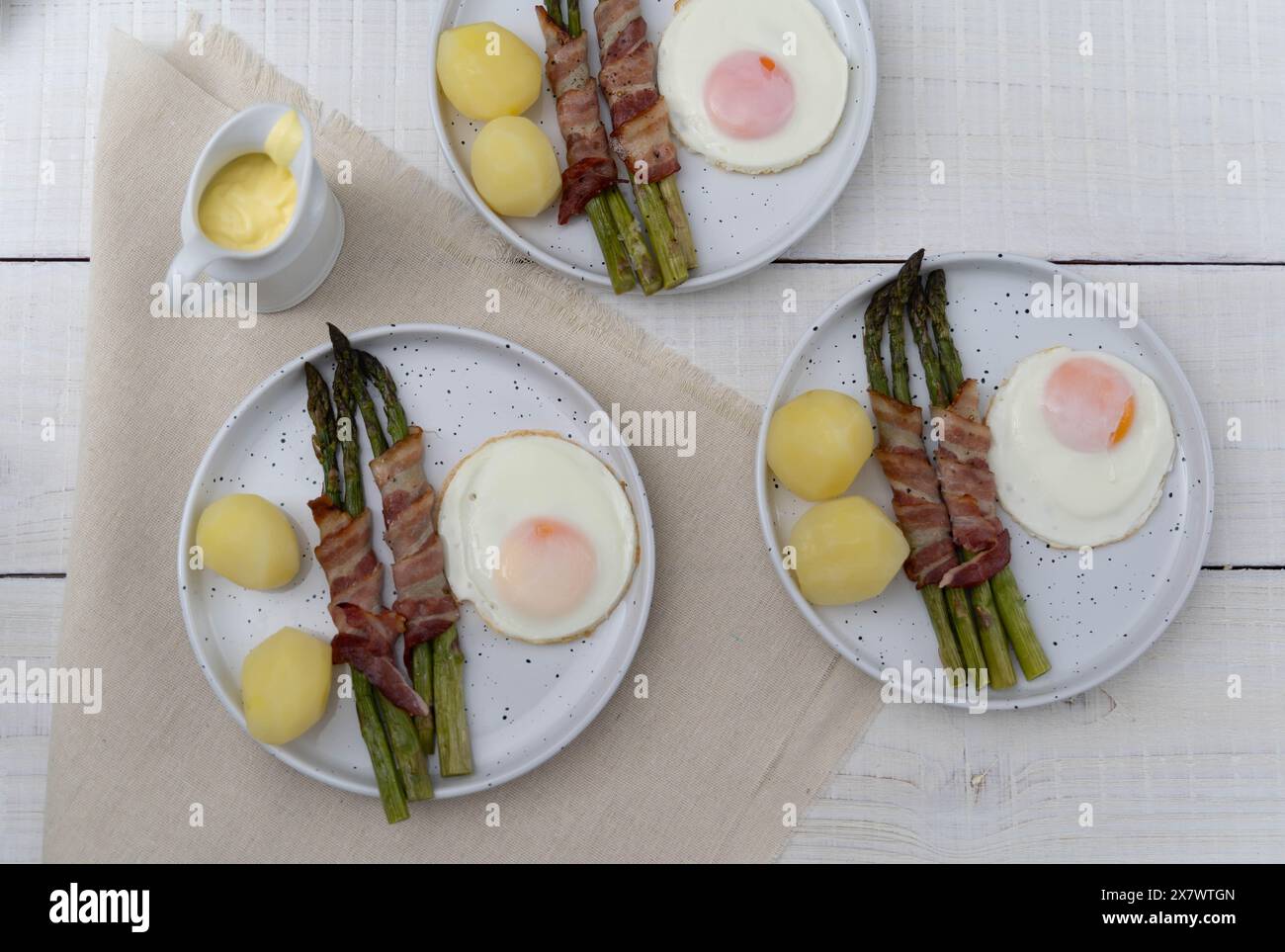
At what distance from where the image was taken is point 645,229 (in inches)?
97.7

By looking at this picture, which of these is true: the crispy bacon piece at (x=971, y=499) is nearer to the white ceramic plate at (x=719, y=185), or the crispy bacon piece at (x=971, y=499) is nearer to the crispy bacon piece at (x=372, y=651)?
the white ceramic plate at (x=719, y=185)

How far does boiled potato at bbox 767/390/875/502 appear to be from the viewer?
7.52 ft

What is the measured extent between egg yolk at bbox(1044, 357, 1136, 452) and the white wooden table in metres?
0.37

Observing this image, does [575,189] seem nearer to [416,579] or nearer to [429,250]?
[429,250]

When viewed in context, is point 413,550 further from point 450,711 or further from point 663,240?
point 663,240

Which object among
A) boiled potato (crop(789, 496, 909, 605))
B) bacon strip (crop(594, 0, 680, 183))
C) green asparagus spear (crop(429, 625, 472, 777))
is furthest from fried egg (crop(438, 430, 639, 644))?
bacon strip (crop(594, 0, 680, 183))

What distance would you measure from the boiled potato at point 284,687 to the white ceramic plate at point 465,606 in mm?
74

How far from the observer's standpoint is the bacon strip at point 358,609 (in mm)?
2293

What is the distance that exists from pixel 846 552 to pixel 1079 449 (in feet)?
2.01

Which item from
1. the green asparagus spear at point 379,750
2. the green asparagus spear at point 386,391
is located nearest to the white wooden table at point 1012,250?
the green asparagus spear at point 386,391

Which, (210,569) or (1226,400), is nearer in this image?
(210,569)

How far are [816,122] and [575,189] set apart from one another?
0.61 metres

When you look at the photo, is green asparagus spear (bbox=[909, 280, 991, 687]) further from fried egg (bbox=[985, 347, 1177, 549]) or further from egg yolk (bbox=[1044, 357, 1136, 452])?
egg yolk (bbox=[1044, 357, 1136, 452])

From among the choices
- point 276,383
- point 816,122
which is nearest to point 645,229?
point 816,122
